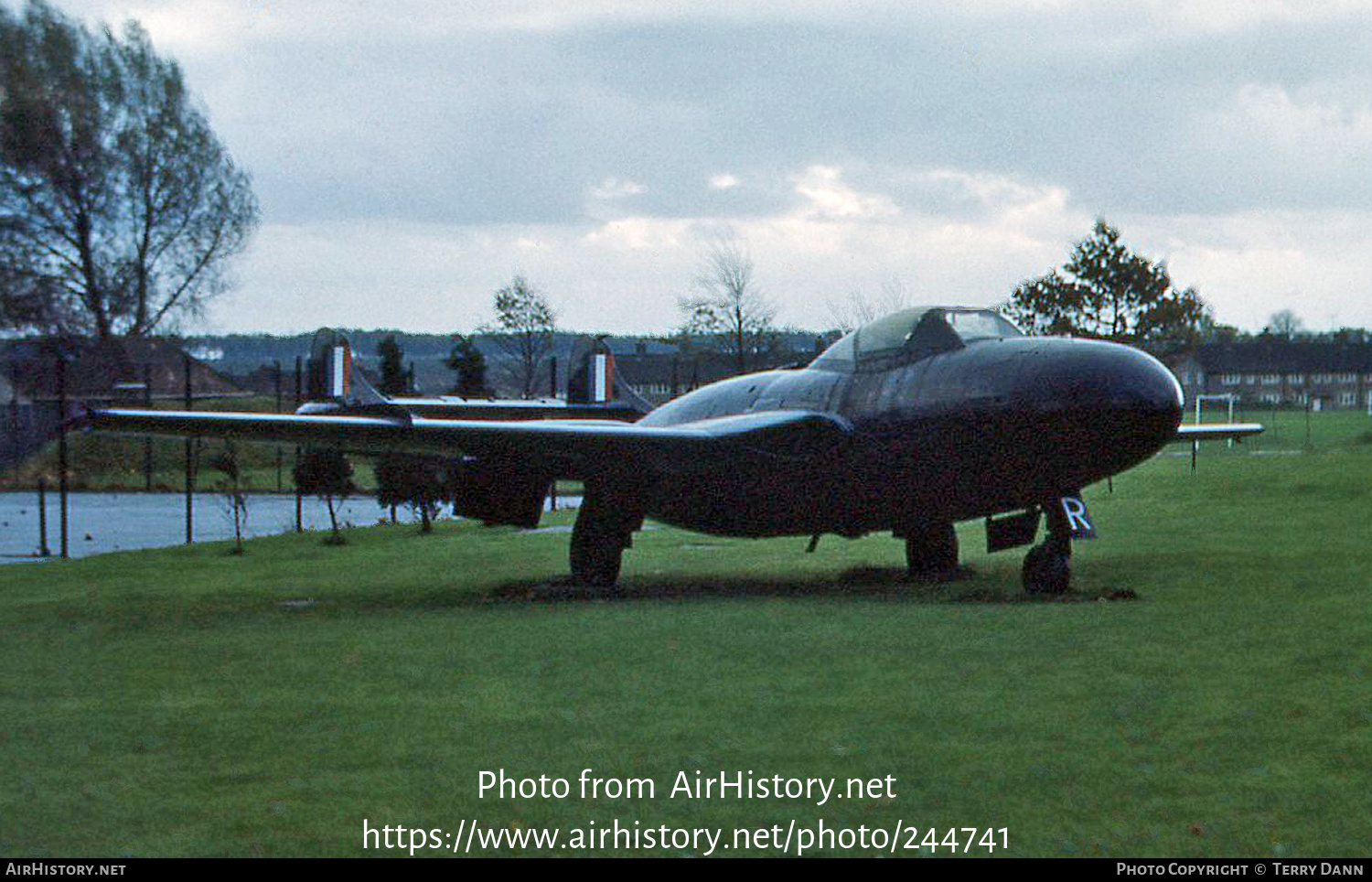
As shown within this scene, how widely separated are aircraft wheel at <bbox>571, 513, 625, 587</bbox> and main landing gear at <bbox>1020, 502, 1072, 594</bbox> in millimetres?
4072

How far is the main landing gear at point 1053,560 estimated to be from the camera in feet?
44.8

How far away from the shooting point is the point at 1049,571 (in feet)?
44.8

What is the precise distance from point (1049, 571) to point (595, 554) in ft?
14.6

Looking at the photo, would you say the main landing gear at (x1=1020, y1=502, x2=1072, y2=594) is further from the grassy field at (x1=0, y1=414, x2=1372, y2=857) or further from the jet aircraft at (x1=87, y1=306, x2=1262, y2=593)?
the grassy field at (x1=0, y1=414, x2=1372, y2=857)

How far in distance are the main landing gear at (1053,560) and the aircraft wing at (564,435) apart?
1977mm

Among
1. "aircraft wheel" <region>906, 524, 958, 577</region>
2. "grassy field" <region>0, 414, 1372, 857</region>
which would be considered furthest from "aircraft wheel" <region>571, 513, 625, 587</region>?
"aircraft wheel" <region>906, 524, 958, 577</region>

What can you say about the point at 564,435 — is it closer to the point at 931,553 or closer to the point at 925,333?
the point at 925,333

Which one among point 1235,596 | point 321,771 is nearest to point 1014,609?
point 1235,596

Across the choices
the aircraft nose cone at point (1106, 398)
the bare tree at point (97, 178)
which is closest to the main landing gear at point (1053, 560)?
the aircraft nose cone at point (1106, 398)

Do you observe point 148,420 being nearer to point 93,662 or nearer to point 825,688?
point 93,662

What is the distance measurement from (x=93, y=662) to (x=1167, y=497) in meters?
19.2

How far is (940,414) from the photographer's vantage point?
13688mm

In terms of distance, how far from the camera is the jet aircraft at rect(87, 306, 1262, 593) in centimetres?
1302

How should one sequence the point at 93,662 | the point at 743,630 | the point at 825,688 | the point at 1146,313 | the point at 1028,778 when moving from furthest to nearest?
the point at 1146,313
the point at 743,630
the point at 93,662
the point at 825,688
the point at 1028,778
